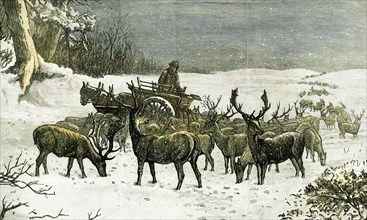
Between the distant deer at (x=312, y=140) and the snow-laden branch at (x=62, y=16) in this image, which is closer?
the snow-laden branch at (x=62, y=16)

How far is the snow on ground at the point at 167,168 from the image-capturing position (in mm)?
4137

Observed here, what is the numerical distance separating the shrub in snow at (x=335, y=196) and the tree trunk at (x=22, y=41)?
1.85m

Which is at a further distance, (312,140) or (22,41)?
(312,140)

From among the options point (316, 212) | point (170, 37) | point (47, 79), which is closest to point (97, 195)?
point (47, 79)

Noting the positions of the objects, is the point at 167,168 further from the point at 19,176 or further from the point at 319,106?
the point at 319,106

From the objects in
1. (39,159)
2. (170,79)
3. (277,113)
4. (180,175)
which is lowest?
(180,175)

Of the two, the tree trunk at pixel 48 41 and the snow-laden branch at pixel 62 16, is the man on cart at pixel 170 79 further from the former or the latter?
the tree trunk at pixel 48 41

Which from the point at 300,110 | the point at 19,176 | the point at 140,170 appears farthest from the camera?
the point at 300,110

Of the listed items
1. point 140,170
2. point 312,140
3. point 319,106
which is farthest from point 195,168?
point 319,106

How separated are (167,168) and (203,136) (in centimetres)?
31

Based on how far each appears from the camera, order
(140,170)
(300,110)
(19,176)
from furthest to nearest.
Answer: (300,110), (140,170), (19,176)

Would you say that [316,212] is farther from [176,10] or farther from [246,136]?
[176,10]

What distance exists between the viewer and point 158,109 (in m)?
4.26

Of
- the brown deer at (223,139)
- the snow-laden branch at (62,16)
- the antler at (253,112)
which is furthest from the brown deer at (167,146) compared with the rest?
the snow-laden branch at (62,16)
